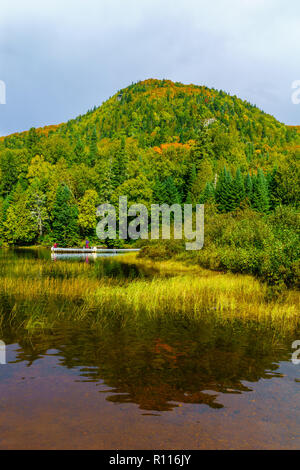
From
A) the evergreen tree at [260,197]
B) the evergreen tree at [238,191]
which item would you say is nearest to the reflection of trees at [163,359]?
the evergreen tree at [260,197]

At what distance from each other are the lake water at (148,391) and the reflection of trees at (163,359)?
0.09 ft

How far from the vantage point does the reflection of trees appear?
814cm

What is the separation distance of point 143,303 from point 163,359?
6500 mm

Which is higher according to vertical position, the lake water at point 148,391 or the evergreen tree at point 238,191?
the evergreen tree at point 238,191

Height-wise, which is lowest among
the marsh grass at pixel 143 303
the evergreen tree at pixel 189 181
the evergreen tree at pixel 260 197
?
the marsh grass at pixel 143 303

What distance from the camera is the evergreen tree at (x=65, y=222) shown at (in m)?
64.2

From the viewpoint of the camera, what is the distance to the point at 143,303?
54.3 ft

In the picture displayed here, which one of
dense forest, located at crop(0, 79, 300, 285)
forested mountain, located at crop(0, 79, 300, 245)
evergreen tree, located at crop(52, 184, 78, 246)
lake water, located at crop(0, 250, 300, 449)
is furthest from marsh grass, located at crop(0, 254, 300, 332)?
evergreen tree, located at crop(52, 184, 78, 246)

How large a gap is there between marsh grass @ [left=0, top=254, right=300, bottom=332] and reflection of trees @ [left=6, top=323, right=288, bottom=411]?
1433 mm

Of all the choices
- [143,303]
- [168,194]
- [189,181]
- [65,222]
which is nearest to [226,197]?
[168,194]

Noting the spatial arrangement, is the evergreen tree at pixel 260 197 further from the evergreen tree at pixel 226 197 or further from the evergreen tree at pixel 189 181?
the evergreen tree at pixel 189 181

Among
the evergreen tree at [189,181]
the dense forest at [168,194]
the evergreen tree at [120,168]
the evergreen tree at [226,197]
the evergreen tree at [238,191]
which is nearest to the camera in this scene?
the dense forest at [168,194]

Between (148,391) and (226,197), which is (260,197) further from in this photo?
(148,391)
